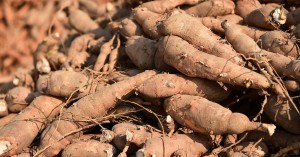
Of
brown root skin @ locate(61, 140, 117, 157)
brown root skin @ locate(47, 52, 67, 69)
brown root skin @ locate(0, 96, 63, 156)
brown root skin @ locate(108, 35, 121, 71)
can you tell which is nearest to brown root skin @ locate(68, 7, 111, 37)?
brown root skin @ locate(47, 52, 67, 69)

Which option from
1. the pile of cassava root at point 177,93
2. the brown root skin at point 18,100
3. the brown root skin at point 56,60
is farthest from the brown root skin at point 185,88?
the brown root skin at point 56,60

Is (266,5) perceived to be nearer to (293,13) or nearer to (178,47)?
(293,13)

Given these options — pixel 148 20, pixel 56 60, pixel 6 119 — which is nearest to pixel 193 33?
pixel 148 20

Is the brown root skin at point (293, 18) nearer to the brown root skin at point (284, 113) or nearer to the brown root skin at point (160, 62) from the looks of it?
the brown root skin at point (284, 113)

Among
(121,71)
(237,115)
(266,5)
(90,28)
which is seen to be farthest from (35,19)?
(237,115)

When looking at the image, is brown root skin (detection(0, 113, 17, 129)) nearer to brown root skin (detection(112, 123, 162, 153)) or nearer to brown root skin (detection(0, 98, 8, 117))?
brown root skin (detection(0, 98, 8, 117))

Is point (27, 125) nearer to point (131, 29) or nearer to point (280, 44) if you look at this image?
point (131, 29)
